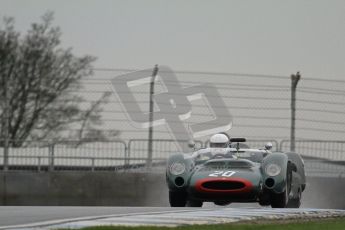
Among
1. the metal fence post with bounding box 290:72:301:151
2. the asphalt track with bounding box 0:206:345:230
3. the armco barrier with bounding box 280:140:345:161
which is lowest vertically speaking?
the asphalt track with bounding box 0:206:345:230

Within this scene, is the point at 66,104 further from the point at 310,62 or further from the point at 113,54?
the point at 310,62

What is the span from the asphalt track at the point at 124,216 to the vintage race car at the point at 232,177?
210 cm

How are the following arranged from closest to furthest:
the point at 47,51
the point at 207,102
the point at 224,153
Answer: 1. the point at 224,153
2. the point at 207,102
3. the point at 47,51

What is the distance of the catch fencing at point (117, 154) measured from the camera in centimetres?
2305

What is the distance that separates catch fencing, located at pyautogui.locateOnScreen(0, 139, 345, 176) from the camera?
23047 mm

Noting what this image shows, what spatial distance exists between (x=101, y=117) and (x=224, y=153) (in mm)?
3806

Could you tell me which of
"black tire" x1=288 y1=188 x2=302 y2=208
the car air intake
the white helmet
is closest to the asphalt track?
the car air intake

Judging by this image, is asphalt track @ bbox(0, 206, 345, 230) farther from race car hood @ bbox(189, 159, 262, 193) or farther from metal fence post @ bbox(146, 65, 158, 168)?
metal fence post @ bbox(146, 65, 158, 168)

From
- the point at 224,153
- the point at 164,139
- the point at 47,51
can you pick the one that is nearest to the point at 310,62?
the point at 164,139

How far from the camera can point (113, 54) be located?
2431cm

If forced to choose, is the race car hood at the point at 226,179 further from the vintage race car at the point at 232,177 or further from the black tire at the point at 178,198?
the black tire at the point at 178,198


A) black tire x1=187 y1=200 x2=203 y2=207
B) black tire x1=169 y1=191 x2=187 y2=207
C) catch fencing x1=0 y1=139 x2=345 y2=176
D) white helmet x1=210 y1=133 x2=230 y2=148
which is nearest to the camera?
black tire x1=169 y1=191 x2=187 y2=207

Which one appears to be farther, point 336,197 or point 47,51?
point 47,51

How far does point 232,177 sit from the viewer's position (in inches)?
730
